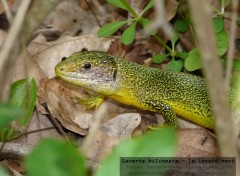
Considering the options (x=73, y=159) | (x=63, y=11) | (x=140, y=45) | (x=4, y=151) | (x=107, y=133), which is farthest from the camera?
(x=63, y=11)

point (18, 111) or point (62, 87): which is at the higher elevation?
point (62, 87)

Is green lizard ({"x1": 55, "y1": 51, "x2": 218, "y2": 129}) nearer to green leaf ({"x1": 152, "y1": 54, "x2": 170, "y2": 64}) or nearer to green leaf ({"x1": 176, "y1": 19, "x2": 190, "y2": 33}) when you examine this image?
green leaf ({"x1": 152, "y1": 54, "x2": 170, "y2": 64})

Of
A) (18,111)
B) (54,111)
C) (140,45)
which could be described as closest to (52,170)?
(18,111)

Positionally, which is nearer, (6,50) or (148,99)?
(6,50)

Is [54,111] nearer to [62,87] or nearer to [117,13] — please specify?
[62,87]

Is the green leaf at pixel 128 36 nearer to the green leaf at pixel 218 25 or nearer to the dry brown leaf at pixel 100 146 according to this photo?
the green leaf at pixel 218 25

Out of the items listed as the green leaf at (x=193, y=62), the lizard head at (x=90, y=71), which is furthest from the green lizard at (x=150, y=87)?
the green leaf at (x=193, y=62)

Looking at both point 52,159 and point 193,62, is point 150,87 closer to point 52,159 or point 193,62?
point 193,62
